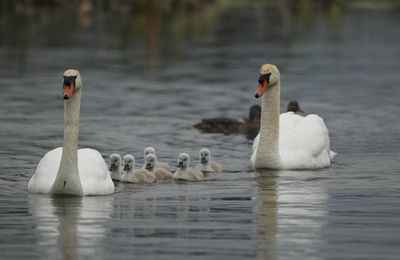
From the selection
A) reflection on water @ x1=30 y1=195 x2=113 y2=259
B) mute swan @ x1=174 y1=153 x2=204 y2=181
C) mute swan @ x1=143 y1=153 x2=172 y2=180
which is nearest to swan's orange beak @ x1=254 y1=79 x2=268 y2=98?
mute swan @ x1=174 y1=153 x2=204 y2=181

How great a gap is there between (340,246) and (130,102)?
16.6 meters

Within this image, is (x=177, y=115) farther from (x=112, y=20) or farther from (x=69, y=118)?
(x=112, y=20)

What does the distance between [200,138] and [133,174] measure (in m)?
5.43

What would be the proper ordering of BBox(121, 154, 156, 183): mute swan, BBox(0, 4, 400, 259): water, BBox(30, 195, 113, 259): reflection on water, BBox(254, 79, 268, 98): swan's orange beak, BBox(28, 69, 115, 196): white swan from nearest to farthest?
BBox(30, 195, 113, 259): reflection on water → BBox(0, 4, 400, 259): water → BBox(28, 69, 115, 196): white swan → BBox(121, 154, 156, 183): mute swan → BBox(254, 79, 268, 98): swan's orange beak

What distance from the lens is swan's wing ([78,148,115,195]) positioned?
656 inches

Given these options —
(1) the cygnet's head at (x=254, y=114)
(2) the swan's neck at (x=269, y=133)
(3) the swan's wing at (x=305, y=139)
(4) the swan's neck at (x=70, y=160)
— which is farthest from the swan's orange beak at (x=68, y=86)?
(1) the cygnet's head at (x=254, y=114)

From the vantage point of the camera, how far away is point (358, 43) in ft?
160

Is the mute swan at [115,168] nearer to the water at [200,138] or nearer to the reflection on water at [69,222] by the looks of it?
the water at [200,138]

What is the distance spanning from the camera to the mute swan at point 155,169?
1842 centimetres

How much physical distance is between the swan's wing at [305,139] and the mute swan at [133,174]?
96.3 inches

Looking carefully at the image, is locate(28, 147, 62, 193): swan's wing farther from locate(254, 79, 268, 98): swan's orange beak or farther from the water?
locate(254, 79, 268, 98): swan's orange beak

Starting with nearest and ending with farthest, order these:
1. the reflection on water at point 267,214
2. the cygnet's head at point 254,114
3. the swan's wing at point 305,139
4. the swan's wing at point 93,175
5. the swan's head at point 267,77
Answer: the reflection on water at point 267,214, the swan's wing at point 93,175, the swan's head at point 267,77, the swan's wing at point 305,139, the cygnet's head at point 254,114

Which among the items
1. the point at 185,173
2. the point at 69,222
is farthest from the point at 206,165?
the point at 69,222

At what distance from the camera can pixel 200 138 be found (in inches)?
921
